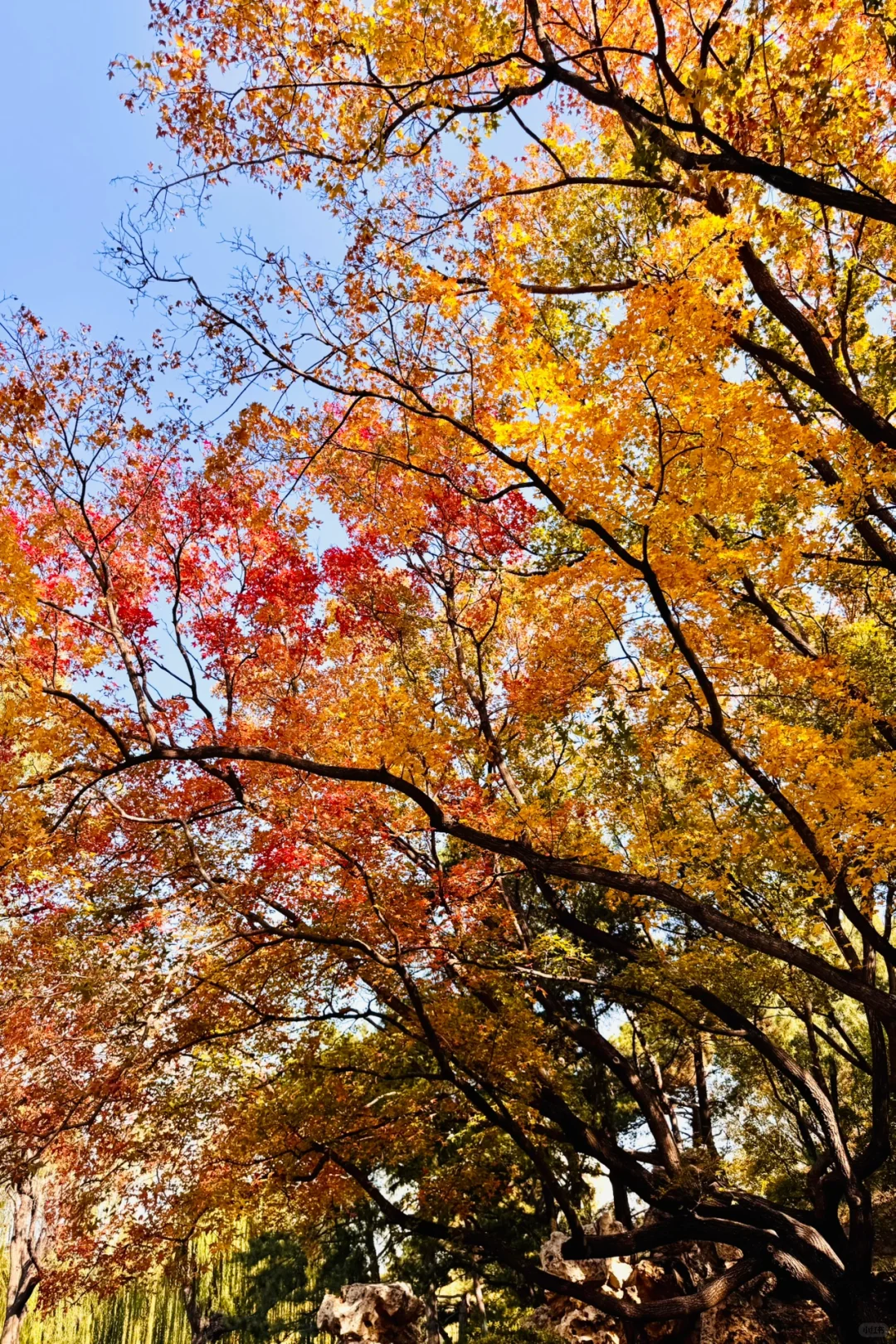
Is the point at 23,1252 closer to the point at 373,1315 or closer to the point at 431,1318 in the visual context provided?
the point at 373,1315

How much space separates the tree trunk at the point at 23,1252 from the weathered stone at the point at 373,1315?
511cm

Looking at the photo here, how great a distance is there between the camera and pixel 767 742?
6.99m

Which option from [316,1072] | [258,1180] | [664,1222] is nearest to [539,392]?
[316,1072]

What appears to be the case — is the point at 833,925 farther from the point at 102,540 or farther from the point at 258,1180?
the point at 102,540

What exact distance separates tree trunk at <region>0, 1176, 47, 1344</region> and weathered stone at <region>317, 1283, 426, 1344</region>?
5.11m

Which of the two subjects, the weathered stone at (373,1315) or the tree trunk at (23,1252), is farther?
the tree trunk at (23,1252)

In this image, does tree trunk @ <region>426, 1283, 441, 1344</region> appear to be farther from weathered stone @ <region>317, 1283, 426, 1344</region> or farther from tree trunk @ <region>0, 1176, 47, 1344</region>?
tree trunk @ <region>0, 1176, 47, 1344</region>

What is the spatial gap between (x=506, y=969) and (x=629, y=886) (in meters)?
3.20

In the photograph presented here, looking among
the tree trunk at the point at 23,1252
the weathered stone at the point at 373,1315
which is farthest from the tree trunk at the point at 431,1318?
the tree trunk at the point at 23,1252

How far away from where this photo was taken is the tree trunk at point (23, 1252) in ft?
41.5

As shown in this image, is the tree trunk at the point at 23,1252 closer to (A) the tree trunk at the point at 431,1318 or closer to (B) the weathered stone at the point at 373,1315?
(B) the weathered stone at the point at 373,1315

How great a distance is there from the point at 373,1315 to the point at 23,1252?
6.08 m

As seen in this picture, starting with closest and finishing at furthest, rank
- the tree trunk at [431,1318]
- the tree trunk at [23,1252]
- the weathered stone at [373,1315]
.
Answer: the weathered stone at [373,1315], the tree trunk at [23,1252], the tree trunk at [431,1318]

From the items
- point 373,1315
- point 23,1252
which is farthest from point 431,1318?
point 23,1252
